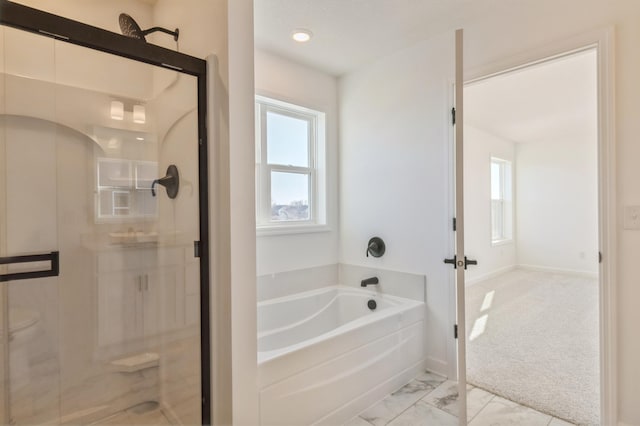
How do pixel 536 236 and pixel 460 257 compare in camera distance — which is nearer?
pixel 460 257

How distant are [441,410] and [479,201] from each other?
13.5ft

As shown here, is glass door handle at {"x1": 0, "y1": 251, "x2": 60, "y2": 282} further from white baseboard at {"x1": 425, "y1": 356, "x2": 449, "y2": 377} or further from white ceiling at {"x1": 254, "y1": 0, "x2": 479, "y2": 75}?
white baseboard at {"x1": 425, "y1": 356, "x2": 449, "y2": 377}

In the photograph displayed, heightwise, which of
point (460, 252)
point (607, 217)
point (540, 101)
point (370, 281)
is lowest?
point (370, 281)

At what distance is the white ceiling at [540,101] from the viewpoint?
3039 mm

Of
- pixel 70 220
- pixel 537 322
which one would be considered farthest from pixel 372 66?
pixel 537 322

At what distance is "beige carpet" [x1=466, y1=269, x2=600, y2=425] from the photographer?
7.06 ft

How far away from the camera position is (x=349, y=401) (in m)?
1.98

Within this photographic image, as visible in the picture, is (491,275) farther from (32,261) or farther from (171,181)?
(32,261)

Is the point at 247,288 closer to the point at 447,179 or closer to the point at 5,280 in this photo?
the point at 5,280

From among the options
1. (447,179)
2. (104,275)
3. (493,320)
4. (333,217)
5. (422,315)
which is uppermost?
(447,179)

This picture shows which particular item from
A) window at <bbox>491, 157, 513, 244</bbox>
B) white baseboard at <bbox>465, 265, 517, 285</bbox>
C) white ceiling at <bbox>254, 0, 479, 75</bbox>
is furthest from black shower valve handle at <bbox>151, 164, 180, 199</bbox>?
window at <bbox>491, 157, 513, 244</bbox>

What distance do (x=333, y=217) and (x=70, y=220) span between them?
2094 millimetres

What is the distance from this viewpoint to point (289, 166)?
3.03 metres

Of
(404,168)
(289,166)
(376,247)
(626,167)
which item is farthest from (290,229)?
(626,167)
